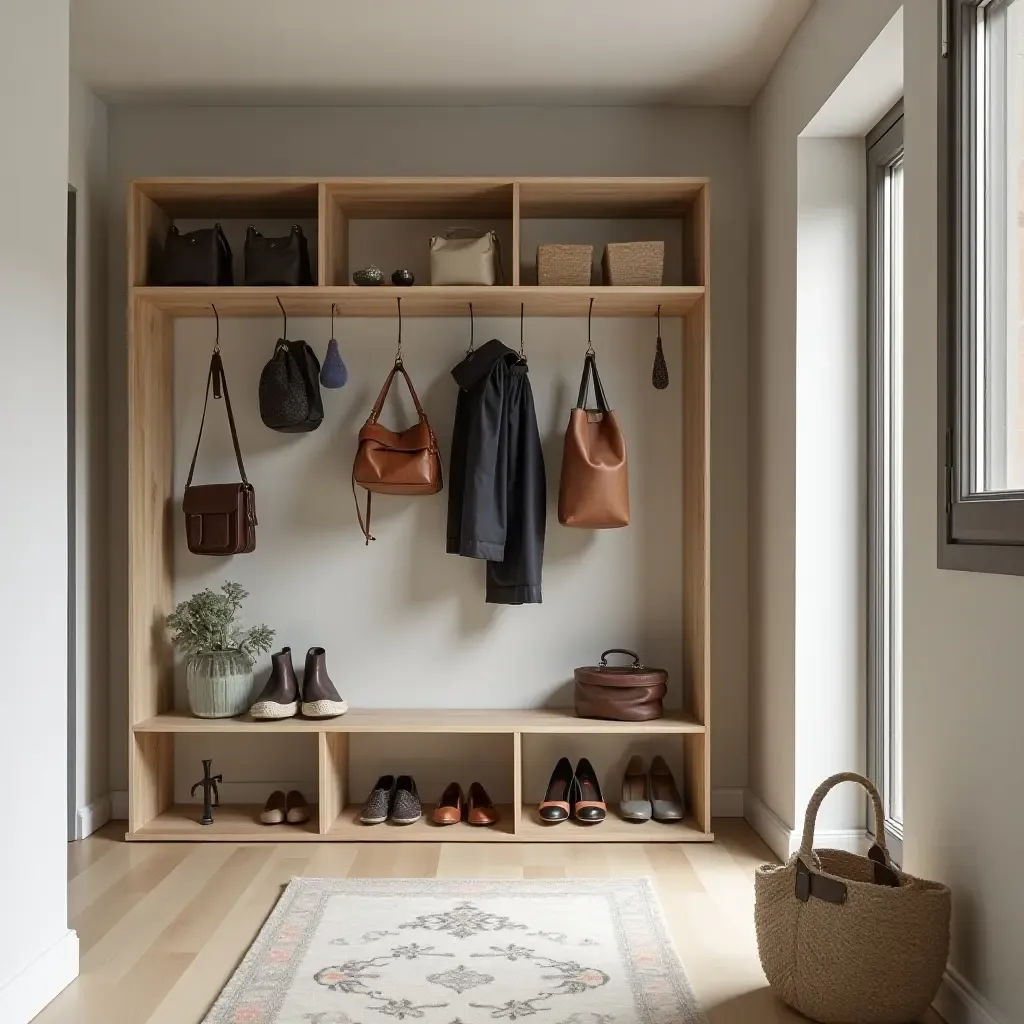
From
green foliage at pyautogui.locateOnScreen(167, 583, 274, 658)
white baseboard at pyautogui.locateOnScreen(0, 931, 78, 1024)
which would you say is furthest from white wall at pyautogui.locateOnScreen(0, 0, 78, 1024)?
green foliage at pyautogui.locateOnScreen(167, 583, 274, 658)

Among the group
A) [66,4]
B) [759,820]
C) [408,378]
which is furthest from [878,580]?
[66,4]

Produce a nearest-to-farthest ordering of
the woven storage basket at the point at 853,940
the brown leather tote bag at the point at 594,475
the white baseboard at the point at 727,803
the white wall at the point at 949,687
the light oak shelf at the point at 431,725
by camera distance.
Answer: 1. the white wall at the point at 949,687
2. the woven storage basket at the point at 853,940
3. the light oak shelf at the point at 431,725
4. the brown leather tote bag at the point at 594,475
5. the white baseboard at the point at 727,803

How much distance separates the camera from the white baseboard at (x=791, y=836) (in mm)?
3242

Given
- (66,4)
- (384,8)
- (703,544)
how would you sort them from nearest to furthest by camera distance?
(66,4) < (384,8) < (703,544)

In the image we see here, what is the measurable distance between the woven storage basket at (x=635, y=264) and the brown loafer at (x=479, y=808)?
1.80m

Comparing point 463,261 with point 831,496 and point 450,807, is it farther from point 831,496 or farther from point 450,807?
point 450,807

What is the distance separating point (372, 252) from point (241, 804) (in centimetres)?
206

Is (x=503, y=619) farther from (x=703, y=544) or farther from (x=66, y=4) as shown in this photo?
(x=66, y=4)

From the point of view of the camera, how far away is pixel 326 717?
12.0ft

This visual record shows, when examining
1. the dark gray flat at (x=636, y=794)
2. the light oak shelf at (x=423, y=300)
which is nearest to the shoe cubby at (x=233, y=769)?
the dark gray flat at (x=636, y=794)

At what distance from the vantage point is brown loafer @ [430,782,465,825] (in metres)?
3.63

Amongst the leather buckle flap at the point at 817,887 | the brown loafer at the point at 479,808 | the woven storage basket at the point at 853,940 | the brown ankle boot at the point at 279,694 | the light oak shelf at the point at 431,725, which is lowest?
the brown loafer at the point at 479,808

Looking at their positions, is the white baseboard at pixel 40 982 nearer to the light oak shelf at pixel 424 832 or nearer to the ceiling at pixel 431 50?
the light oak shelf at pixel 424 832

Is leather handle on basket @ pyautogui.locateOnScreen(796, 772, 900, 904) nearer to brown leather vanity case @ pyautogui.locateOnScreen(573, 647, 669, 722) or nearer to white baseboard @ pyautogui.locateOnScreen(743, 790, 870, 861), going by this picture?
white baseboard @ pyautogui.locateOnScreen(743, 790, 870, 861)
